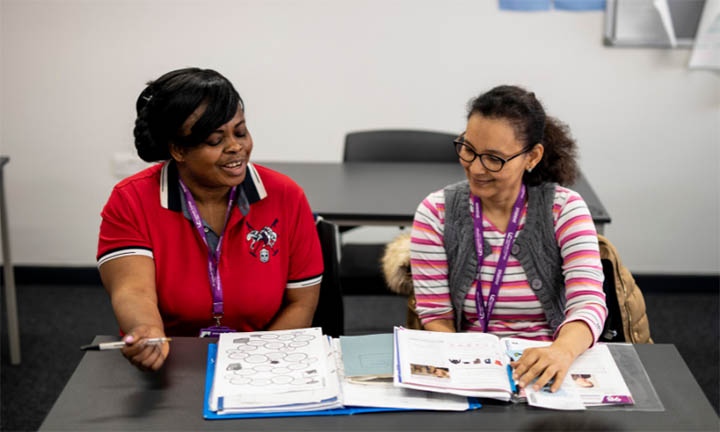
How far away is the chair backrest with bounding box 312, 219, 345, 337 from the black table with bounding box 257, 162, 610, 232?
1.81ft

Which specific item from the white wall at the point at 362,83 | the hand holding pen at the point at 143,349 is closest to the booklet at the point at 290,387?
the hand holding pen at the point at 143,349

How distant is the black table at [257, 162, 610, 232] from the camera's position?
8.70ft

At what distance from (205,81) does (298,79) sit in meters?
1.97

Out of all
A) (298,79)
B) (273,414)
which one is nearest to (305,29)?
(298,79)

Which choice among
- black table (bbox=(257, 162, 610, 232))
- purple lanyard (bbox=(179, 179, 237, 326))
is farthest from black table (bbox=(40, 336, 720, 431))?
black table (bbox=(257, 162, 610, 232))

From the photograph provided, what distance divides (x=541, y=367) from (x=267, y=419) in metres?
0.55

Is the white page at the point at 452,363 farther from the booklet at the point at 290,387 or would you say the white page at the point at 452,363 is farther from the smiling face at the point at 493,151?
the smiling face at the point at 493,151

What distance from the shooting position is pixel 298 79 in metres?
3.69

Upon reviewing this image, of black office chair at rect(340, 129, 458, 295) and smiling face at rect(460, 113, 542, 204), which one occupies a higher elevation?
smiling face at rect(460, 113, 542, 204)

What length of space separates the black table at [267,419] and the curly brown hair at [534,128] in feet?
2.07

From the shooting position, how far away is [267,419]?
1.38m

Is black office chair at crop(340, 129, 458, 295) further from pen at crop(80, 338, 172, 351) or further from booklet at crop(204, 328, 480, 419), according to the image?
pen at crop(80, 338, 172, 351)

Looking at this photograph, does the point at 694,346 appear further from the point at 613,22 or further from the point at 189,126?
the point at 189,126

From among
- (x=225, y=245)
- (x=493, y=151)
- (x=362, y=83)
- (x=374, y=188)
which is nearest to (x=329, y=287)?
(x=225, y=245)
